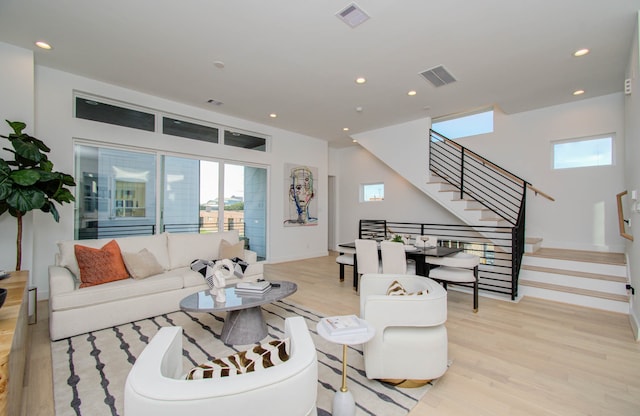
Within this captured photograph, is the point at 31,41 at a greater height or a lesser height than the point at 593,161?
greater

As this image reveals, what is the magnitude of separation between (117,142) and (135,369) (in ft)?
15.1

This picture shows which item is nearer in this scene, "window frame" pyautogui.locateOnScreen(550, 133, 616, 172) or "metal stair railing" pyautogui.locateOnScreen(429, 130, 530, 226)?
"window frame" pyautogui.locateOnScreen(550, 133, 616, 172)

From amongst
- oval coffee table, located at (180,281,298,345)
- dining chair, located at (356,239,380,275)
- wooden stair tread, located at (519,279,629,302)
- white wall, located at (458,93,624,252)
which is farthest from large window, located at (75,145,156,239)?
white wall, located at (458,93,624,252)

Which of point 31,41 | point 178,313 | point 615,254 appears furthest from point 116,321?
point 615,254

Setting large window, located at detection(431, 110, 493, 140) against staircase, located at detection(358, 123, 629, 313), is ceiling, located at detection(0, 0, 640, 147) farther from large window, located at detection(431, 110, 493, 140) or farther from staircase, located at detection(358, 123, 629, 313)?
staircase, located at detection(358, 123, 629, 313)

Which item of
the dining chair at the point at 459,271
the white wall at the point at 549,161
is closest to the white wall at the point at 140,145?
the white wall at the point at 549,161

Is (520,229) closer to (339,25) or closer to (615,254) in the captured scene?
(615,254)

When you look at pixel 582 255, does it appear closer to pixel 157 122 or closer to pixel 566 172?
pixel 566 172

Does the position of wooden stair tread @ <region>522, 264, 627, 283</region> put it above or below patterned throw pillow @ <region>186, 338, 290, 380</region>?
below

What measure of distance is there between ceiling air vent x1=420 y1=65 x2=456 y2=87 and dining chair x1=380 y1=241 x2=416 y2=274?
7.80 ft

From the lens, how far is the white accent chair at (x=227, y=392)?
85 centimetres

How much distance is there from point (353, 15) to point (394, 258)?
9.13 feet

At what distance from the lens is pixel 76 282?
314 centimetres

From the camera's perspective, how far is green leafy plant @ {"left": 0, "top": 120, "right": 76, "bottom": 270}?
9.57 ft
